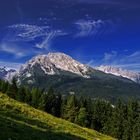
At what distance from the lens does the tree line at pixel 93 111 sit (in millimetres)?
138250

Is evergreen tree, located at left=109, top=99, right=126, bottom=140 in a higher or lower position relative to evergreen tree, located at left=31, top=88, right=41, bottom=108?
lower

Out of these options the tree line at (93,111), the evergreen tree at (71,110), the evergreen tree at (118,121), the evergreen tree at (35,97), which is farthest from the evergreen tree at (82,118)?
the evergreen tree at (35,97)

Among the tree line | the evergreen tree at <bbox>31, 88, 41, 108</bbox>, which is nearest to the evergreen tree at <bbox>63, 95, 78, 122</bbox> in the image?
the tree line

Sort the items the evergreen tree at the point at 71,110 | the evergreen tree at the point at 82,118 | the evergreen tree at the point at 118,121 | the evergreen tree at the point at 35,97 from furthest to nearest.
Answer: the evergreen tree at the point at 35,97 → the evergreen tree at the point at 71,110 → the evergreen tree at the point at 82,118 → the evergreen tree at the point at 118,121

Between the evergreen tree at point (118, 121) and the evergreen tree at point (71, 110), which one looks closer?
the evergreen tree at point (118, 121)

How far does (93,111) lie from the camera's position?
157000 mm

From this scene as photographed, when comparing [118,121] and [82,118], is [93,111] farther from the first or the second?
[118,121]

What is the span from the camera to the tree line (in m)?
138

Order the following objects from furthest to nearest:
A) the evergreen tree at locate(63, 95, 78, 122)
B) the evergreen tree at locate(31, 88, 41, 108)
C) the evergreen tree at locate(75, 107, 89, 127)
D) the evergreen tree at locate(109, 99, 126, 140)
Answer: the evergreen tree at locate(31, 88, 41, 108), the evergreen tree at locate(63, 95, 78, 122), the evergreen tree at locate(75, 107, 89, 127), the evergreen tree at locate(109, 99, 126, 140)

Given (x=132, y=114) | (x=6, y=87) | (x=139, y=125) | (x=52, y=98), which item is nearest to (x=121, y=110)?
(x=132, y=114)

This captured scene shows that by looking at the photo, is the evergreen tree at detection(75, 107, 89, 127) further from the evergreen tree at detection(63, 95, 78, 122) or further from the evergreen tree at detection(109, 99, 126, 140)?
the evergreen tree at detection(109, 99, 126, 140)

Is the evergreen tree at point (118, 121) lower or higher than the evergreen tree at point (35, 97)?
lower

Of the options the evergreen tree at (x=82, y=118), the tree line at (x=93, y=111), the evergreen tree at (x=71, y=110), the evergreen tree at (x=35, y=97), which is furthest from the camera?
the evergreen tree at (x=35, y=97)

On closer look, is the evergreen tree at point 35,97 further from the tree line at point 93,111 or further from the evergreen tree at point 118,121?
the evergreen tree at point 118,121
